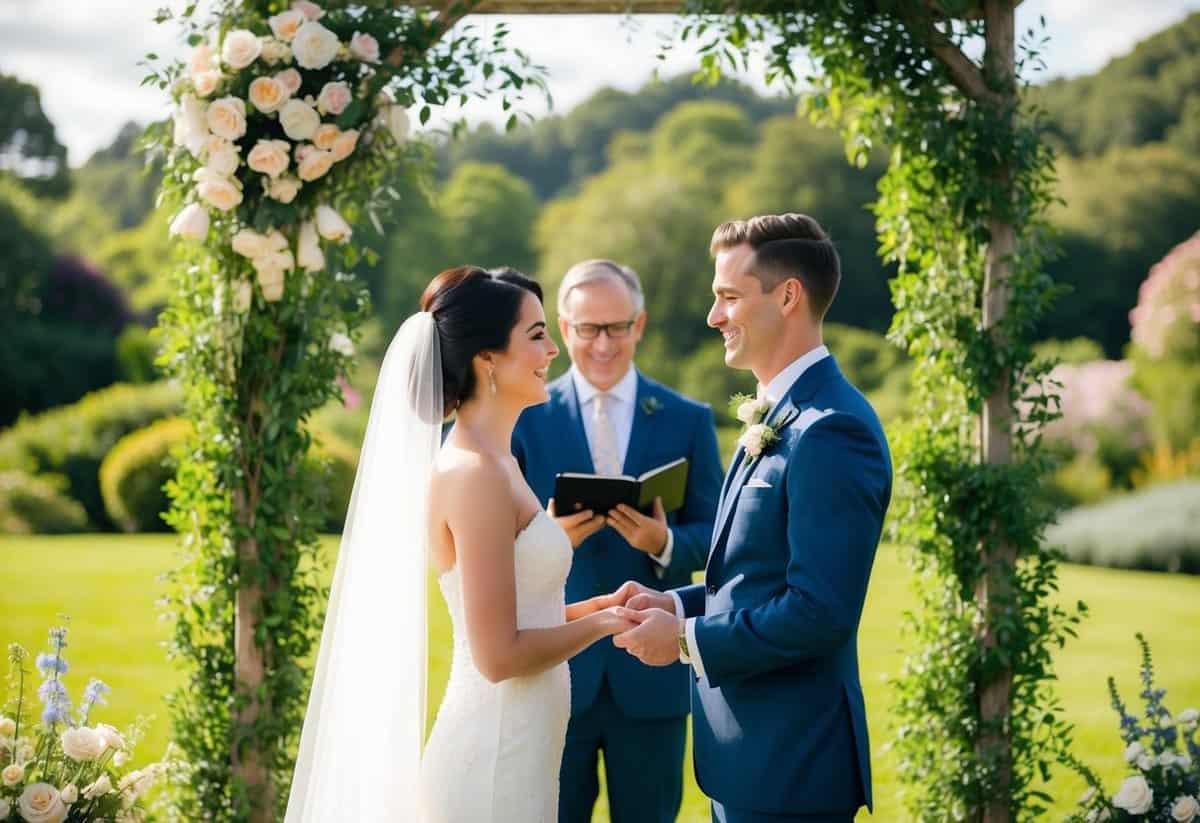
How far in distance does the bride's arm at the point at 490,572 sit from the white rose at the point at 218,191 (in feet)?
5.85

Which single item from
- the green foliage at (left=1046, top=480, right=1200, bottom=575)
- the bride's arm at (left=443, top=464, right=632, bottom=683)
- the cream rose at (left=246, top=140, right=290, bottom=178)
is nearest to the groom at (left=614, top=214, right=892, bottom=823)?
the bride's arm at (left=443, top=464, right=632, bottom=683)

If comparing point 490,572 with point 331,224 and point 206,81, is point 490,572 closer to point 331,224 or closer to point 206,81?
point 331,224

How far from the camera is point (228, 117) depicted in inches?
162

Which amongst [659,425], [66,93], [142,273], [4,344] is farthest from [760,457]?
[142,273]

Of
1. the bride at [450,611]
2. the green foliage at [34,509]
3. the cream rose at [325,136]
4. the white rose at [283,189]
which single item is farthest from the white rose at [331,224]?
the green foliage at [34,509]

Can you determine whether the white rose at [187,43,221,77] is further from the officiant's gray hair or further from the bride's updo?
the bride's updo

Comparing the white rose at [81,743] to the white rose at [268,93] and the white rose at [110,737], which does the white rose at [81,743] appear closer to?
the white rose at [110,737]

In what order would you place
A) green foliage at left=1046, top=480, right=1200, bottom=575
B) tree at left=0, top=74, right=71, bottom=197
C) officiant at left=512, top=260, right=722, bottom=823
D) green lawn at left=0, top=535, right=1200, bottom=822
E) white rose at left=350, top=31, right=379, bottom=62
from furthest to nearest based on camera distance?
tree at left=0, top=74, right=71, bottom=197 → green foliage at left=1046, top=480, right=1200, bottom=575 → green lawn at left=0, top=535, right=1200, bottom=822 → white rose at left=350, top=31, right=379, bottom=62 → officiant at left=512, top=260, right=722, bottom=823

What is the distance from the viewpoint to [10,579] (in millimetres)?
11633

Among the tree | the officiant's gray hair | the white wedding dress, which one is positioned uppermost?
the tree

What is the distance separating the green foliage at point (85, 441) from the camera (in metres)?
17.0

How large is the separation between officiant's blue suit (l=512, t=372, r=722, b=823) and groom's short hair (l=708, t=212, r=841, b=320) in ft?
3.67

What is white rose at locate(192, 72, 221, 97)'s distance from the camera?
4.12 metres

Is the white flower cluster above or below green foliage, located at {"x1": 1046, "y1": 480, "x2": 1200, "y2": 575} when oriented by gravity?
above
